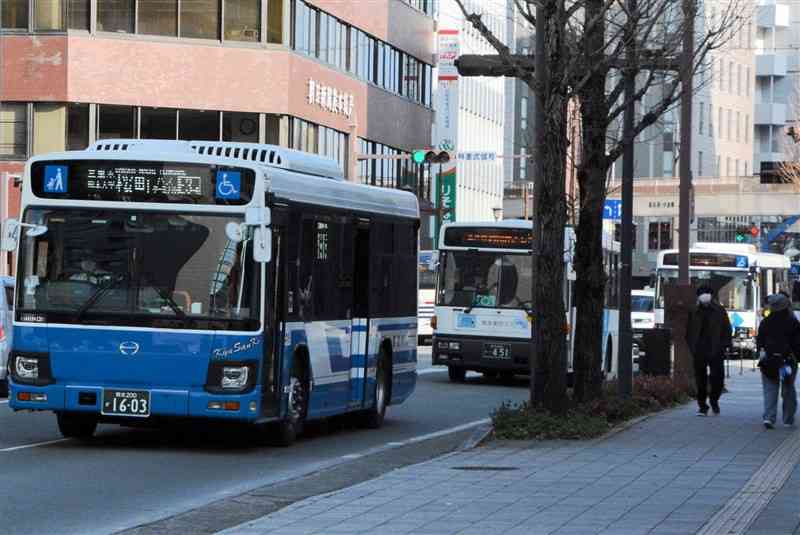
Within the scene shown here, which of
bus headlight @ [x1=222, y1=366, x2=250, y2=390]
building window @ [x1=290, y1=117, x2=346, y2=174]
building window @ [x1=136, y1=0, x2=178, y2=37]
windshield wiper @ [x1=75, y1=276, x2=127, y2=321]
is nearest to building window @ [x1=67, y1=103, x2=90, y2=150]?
building window @ [x1=136, y1=0, x2=178, y2=37]

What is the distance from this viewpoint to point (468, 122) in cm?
A: 9762

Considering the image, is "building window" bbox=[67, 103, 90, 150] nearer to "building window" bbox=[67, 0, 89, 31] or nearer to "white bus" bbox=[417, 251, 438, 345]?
"building window" bbox=[67, 0, 89, 31]

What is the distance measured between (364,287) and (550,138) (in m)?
2.92

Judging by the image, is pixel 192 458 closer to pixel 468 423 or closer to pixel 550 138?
pixel 550 138

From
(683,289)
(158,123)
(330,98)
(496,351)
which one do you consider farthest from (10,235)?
(330,98)

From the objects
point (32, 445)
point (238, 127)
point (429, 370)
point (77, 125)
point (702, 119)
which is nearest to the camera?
point (32, 445)

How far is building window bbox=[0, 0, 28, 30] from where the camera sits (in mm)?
53594

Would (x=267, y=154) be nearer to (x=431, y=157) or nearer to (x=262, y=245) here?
(x=262, y=245)

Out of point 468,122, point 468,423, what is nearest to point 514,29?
point 468,122

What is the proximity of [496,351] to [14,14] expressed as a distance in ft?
80.4

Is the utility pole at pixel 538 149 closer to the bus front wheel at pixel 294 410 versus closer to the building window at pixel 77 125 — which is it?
the bus front wheel at pixel 294 410

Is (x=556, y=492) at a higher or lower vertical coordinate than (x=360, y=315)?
lower

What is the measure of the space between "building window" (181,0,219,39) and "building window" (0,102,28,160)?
5.14m

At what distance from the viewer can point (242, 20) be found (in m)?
56.0
